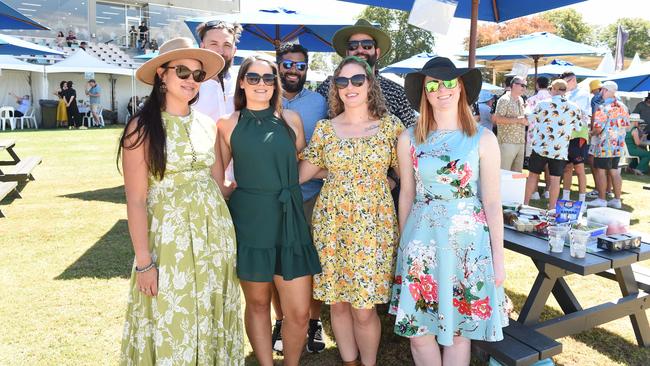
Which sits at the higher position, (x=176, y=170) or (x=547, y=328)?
(x=176, y=170)

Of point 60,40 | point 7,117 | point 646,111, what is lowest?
point 7,117

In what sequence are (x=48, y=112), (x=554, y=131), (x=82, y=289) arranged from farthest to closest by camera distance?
(x=48, y=112)
(x=554, y=131)
(x=82, y=289)

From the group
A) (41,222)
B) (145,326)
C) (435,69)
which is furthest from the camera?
(41,222)

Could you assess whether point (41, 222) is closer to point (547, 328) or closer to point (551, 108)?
point (547, 328)

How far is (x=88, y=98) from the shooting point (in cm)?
2305

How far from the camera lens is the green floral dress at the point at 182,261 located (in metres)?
2.44

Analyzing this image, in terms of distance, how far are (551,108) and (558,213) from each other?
450cm

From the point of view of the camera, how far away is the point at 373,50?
3426 mm

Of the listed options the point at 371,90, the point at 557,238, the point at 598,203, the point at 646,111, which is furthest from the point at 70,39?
the point at 557,238

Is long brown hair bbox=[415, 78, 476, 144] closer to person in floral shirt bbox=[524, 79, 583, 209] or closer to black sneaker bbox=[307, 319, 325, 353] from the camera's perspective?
black sneaker bbox=[307, 319, 325, 353]

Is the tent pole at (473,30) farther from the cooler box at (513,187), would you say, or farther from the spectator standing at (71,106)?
the spectator standing at (71,106)

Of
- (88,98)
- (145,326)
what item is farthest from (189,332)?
(88,98)

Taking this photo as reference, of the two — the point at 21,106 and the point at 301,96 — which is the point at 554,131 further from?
the point at 21,106

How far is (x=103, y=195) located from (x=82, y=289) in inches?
172
